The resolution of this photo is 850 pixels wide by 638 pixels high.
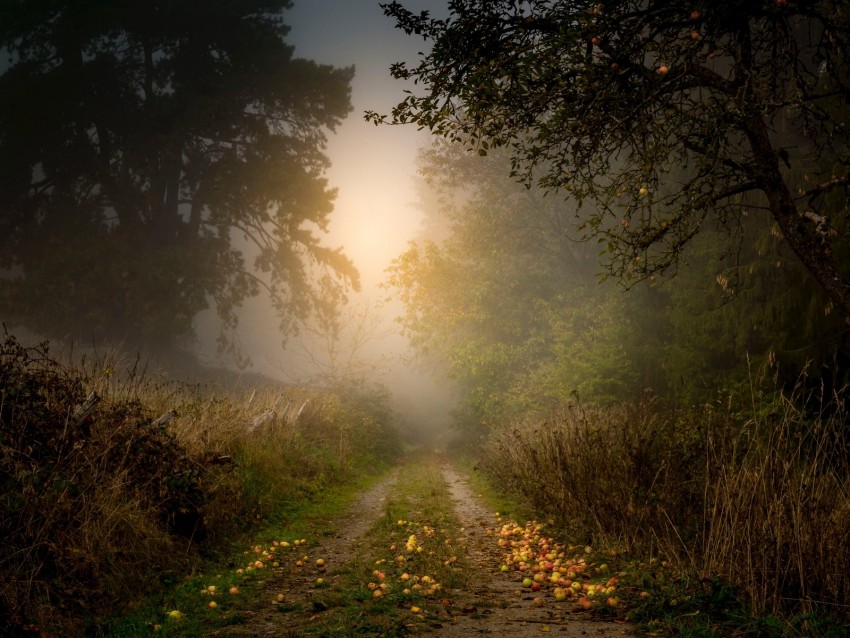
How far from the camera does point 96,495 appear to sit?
485cm

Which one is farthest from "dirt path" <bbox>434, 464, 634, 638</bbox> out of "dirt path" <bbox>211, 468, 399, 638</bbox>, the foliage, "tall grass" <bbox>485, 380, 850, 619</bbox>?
"dirt path" <bbox>211, 468, 399, 638</bbox>

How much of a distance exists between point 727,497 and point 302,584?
4.28m

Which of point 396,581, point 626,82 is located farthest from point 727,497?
point 626,82

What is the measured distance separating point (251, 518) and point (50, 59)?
24562mm

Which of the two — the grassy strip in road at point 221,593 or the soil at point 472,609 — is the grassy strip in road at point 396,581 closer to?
the soil at point 472,609

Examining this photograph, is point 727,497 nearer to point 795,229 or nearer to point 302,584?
point 795,229

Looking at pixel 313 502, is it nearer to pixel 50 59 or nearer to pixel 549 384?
pixel 549 384

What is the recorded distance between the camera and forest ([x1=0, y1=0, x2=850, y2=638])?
4.27 m

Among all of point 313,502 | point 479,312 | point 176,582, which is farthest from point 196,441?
point 479,312

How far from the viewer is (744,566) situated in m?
4.02

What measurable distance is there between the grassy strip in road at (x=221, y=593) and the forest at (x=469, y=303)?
0.19 feet

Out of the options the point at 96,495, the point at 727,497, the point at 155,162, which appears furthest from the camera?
the point at 155,162

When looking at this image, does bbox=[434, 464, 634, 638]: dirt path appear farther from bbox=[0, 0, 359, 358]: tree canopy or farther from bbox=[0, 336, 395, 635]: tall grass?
bbox=[0, 0, 359, 358]: tree canopy

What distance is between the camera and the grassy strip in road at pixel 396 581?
4000mm
